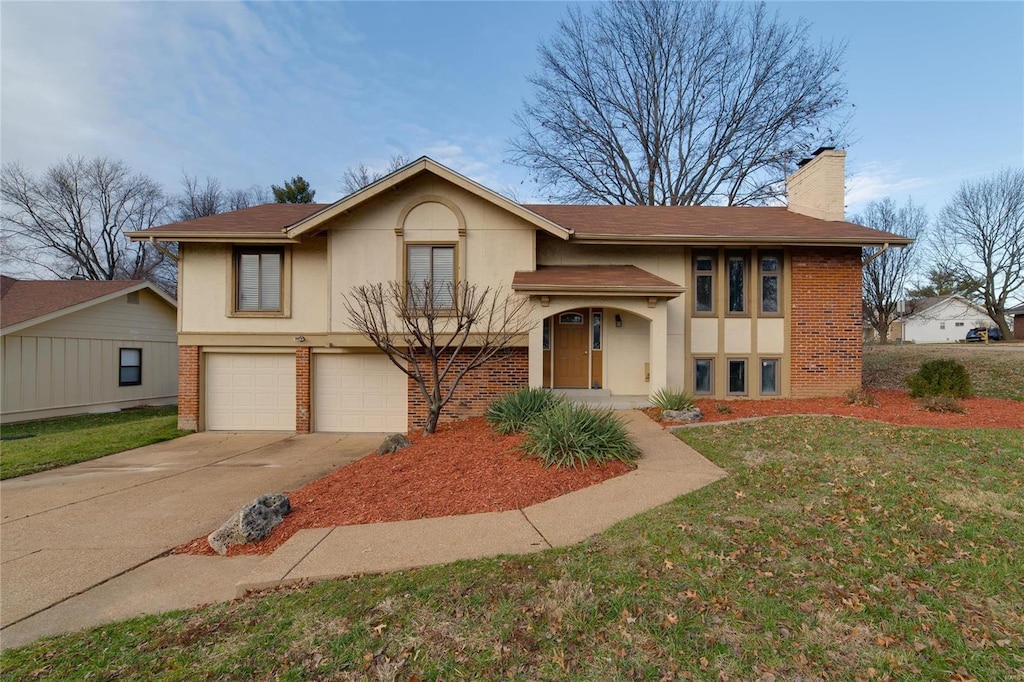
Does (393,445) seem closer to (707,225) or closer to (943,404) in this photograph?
(707,225)

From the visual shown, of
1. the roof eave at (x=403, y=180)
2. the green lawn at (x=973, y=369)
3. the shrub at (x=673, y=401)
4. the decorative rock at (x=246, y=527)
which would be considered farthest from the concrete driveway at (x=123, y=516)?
the green lawn at (x=973, y=369)

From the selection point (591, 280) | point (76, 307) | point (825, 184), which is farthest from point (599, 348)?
point (76, 307)

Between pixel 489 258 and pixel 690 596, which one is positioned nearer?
pixel 690 596

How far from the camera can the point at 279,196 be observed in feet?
86.4

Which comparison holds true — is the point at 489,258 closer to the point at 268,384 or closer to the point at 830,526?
the point at 268,384

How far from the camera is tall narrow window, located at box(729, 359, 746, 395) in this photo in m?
11.4

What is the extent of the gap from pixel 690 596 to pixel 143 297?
770 inches

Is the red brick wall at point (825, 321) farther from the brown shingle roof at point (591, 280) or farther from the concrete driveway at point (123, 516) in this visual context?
the concrete driveway at point (123, 516)

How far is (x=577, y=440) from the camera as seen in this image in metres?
6.24

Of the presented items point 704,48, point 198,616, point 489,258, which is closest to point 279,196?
point 489,258

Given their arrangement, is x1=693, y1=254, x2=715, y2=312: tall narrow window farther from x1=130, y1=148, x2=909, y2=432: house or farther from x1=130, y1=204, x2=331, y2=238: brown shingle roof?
x1=130, y1=204, x2=331, y2=238: brown shingle roof

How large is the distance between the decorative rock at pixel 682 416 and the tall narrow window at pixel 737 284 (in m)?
3.91

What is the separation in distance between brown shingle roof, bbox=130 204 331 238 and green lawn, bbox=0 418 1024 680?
30.1 ft

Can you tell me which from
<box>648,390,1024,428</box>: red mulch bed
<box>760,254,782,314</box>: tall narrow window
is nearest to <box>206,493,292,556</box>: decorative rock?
<box>648,390,1024,428</box>: red mulch bed
